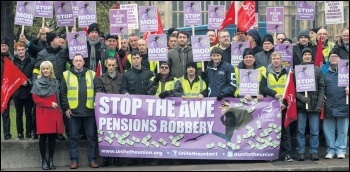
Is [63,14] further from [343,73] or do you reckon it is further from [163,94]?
[343,73]

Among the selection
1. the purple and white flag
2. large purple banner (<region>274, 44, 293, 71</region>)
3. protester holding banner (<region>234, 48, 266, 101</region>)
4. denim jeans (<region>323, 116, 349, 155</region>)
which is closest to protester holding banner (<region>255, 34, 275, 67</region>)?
large purple banner (<region>274, 44, 293, 71</region>)

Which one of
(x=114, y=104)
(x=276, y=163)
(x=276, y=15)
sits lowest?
(x=276, y=163)

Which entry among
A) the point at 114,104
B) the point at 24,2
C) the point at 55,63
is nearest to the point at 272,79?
the point at 114,104

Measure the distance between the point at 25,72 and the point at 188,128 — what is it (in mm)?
3158

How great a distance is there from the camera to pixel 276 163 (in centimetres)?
1345

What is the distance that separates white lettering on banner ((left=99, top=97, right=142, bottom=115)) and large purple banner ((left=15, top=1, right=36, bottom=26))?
2.62 m

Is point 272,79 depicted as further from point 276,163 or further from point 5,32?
point 5,32

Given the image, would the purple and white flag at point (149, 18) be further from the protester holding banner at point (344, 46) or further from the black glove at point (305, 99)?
the protester holding banner at point (344, 46)

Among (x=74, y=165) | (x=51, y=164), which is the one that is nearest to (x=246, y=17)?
(x=74, y=165)

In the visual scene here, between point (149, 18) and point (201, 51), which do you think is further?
point (149, 18)

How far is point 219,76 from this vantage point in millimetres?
13367

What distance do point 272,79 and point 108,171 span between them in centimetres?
334

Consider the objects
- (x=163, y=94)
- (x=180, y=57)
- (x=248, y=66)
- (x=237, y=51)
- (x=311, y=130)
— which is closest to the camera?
(x=163, y=94)

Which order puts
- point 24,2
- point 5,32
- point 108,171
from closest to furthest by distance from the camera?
point 108,171 < point 24,2 < point 5,32
